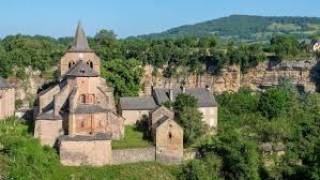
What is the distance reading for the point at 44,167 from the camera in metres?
40.8

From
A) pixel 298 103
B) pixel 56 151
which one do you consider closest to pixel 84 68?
pixel 56 151

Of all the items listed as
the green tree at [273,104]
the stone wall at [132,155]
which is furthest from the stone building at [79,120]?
the green tree at [273,104]

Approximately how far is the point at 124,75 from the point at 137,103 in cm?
823

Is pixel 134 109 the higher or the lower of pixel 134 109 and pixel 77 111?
the lower

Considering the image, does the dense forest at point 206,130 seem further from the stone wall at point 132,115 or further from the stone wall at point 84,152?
the stone wall at point 132,115

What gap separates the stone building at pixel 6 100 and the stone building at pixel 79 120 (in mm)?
3728

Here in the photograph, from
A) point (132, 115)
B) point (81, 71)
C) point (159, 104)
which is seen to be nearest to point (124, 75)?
point (132, 115)

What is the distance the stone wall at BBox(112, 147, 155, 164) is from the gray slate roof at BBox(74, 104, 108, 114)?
11.4 feet

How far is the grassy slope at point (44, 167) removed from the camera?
1586 inches

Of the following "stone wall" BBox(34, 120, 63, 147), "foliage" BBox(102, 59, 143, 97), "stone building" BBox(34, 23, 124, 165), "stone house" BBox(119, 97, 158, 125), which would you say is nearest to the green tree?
"stone house" BBox(119, 97, 158, 125)

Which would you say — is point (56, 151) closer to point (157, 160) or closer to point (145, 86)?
point (157, 160)

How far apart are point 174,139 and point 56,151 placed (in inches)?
292

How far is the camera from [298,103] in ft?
192

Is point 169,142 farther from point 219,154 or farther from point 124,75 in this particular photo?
point 124,75
